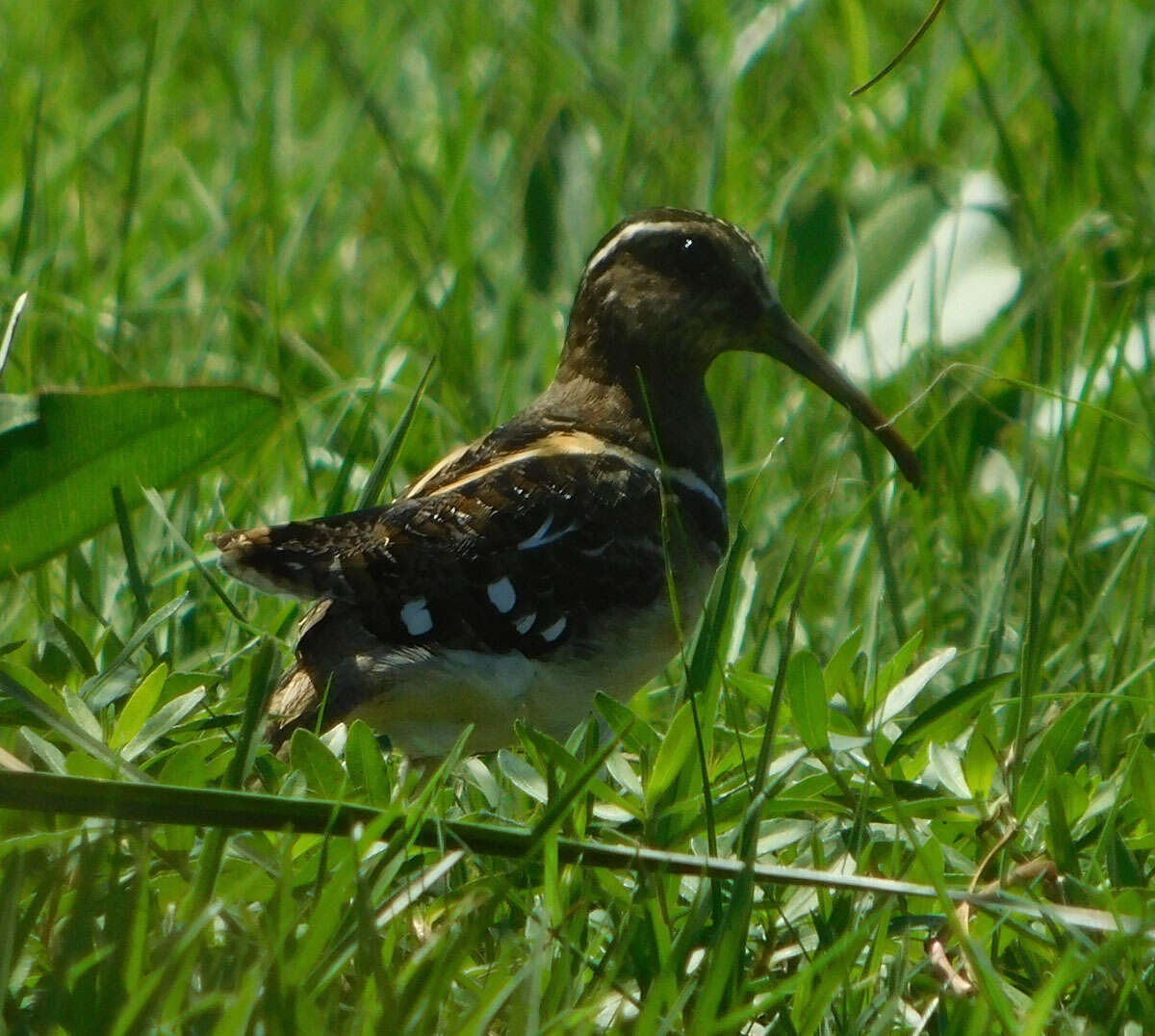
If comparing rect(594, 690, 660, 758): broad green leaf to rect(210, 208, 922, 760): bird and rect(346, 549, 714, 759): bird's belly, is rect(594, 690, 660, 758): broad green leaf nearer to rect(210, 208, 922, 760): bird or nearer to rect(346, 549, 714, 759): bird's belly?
rect(210, 208, 922, 760): bird

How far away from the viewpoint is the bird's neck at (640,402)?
3748 millimetres

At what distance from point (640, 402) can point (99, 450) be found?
3.86ft

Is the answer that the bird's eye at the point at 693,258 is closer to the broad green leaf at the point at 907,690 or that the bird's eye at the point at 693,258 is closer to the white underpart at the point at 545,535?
the white underpart at the point at 545,535

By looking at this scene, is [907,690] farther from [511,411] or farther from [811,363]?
[511,411]

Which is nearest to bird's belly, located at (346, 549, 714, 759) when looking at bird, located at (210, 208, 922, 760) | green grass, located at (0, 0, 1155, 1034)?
bird, located at (210, 208, 922, 760)

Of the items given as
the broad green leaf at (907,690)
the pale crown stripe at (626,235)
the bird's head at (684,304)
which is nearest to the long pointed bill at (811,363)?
the bird's head at (684,304)

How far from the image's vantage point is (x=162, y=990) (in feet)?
6.18

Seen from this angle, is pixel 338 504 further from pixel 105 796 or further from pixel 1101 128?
pixel 1101 128

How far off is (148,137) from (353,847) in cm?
430

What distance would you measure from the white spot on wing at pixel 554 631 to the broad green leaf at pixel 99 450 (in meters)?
0.60

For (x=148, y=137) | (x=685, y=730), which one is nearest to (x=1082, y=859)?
(x=685, y=730)

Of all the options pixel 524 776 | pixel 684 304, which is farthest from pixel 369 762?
pixel 684 304

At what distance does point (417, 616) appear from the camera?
317 cm

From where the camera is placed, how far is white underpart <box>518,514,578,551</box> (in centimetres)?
329
